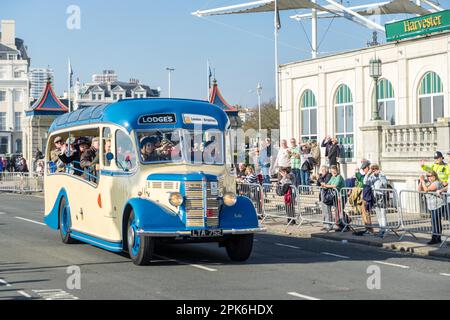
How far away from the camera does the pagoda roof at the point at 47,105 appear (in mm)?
54603

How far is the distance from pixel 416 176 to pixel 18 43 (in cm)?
11184

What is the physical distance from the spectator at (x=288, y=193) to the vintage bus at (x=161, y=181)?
7042 mm

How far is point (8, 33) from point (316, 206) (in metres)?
113

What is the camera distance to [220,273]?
14.0m

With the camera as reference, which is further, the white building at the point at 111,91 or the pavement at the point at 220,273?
the white building at the point at 111,91

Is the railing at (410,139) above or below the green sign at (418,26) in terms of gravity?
below

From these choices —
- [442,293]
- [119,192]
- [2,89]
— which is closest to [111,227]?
[119,192]

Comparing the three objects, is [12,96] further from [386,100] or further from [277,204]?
[277,204]

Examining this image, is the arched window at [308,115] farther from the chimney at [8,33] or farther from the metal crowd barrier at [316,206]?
the chimney at [8,33]

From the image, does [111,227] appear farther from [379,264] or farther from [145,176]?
[379,264]

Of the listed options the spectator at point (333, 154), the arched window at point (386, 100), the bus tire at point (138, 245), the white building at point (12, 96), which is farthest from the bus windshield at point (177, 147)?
the white building at point (12, 96)

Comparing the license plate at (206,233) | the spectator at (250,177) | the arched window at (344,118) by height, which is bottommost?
the license plate at (206,233)

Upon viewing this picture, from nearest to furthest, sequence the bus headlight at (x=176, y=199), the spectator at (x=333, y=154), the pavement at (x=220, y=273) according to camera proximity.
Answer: the pavement at (x=220, y=273), the bus headlight at (x=176, y=199), the spectator at (x=333, y=154)

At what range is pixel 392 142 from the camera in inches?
1077
